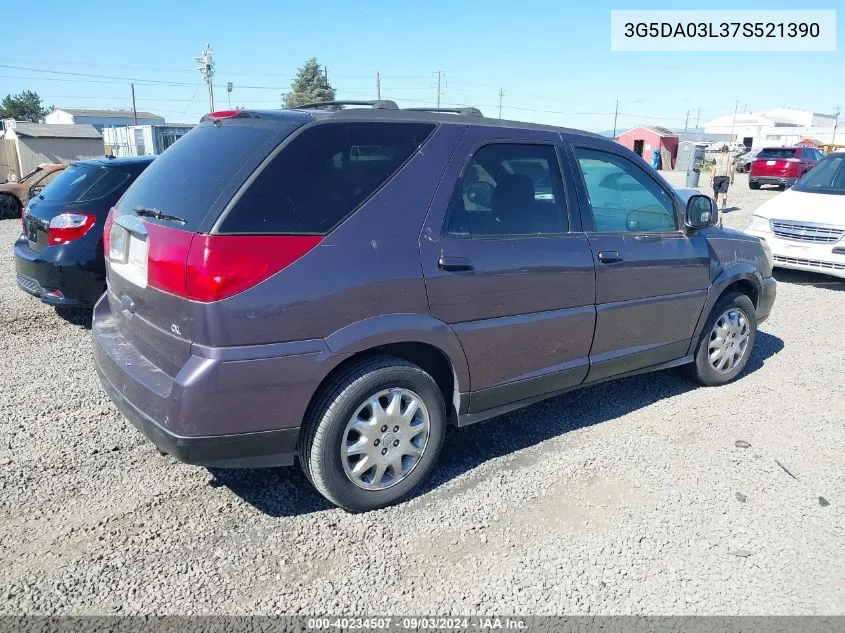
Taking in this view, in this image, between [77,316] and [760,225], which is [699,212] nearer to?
[760,225]

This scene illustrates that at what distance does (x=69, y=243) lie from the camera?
5.48 m

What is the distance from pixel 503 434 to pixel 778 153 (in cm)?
2607

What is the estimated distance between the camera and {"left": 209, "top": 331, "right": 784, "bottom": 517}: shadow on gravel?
3.29 meters

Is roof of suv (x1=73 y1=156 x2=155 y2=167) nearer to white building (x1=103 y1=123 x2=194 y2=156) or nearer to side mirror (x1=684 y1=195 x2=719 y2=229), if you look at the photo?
side mirror (x1=684 y1=195 x2=719 y2=229)

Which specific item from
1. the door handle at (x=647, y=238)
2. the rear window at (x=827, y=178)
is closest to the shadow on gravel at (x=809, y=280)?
the rear window at (x=827, y=178)

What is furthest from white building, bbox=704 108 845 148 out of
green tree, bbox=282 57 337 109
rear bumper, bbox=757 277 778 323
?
rear bumper, bbox=757 277 778 323

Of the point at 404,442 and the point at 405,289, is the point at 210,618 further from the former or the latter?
the point at 405,289

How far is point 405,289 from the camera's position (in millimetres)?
2975

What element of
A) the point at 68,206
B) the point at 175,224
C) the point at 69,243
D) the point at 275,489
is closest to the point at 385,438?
the point at 275,489

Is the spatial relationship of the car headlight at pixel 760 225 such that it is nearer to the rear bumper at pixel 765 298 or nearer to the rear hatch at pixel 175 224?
the rear bumper at pixel 765 298

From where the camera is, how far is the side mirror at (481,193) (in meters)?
3.30

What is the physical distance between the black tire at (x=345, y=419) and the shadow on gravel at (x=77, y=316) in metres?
4.01

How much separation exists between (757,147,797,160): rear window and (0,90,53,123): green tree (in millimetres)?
87893

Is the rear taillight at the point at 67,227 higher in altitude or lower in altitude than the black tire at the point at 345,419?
higher
